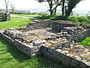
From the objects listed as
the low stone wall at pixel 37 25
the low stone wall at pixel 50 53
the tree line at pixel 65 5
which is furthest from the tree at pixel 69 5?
the low stone wall at pixel 50 53

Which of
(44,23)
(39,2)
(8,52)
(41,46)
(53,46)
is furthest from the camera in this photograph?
(39,2)

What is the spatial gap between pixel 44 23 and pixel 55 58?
11.6 m

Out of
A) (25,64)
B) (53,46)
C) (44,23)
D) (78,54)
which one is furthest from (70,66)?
(44,23)

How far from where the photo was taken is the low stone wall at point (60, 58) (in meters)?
5.67

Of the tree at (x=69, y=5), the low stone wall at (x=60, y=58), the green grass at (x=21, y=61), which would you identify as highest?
the tree at (x=69, y=5)

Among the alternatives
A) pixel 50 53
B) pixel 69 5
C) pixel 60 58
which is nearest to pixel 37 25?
pixel 50 53

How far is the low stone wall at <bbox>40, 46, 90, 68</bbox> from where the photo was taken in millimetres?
5673

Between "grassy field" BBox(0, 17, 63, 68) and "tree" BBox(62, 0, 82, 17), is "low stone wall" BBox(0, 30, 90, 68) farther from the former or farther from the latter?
"tree" BBox(62, 0, 82, 17)

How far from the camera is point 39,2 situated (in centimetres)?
3678

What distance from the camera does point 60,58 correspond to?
259 inches

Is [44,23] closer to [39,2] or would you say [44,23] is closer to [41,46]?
[41,46]

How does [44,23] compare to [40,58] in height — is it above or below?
above

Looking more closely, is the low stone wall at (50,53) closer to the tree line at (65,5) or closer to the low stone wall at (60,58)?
the low stone wall at (60,58)

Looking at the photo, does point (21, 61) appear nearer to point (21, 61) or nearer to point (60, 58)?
point (21, 61)
